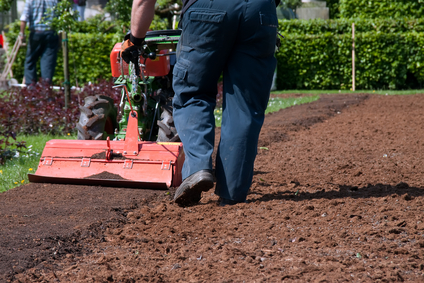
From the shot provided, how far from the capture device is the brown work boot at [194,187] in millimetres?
2809

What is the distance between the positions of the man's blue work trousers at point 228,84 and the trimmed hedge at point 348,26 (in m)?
12.5

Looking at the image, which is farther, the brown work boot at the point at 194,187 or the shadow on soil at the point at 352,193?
the shadow on soil at the point at 352,193

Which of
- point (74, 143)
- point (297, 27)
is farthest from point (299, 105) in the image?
point (74, 143)

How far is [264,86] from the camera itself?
301 centimetres

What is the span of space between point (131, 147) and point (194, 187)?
1140 mm

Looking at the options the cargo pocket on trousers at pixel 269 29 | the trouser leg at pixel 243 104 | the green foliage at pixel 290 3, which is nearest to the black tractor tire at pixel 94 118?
the trouser leg at pixel 243 104

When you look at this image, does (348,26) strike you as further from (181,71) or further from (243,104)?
(181,71)

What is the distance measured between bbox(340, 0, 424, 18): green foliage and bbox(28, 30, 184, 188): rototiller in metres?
15.2

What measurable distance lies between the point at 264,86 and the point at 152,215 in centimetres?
104

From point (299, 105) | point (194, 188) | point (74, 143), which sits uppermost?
point (194, 188)

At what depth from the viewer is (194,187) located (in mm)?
2848

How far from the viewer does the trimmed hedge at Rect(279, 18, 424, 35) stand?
1434 centimetres

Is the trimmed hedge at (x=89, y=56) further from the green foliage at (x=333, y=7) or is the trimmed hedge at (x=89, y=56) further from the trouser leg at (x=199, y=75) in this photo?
the green foliage at (x=333, y=7)

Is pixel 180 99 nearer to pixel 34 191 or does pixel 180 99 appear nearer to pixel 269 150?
pixel 34 191
